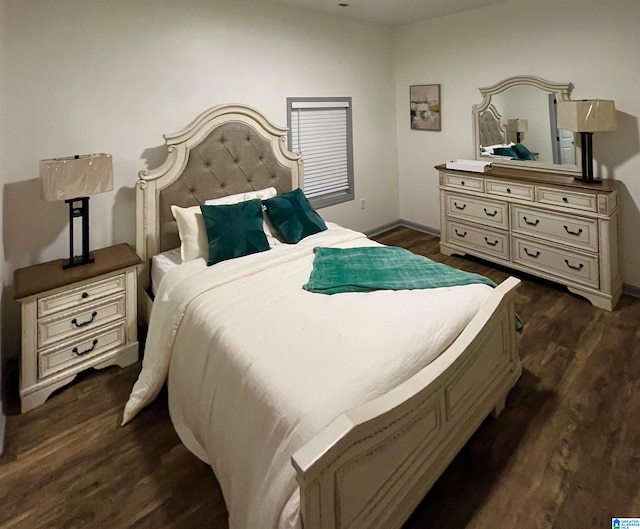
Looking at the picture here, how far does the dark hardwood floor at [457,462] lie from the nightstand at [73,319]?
0.45ft

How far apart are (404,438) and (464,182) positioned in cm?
311

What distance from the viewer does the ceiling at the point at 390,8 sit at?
11.4ft

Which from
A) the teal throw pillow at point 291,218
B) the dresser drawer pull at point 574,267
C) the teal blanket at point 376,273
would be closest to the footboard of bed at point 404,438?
the teal blanket at point 376,273

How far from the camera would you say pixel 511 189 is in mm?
3420

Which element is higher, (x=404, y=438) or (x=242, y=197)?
(x=242, y=197)

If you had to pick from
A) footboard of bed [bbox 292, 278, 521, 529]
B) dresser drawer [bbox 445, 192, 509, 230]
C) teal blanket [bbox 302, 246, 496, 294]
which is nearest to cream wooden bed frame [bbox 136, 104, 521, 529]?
footboard of bed [bbox 292, 278, 521, 529]

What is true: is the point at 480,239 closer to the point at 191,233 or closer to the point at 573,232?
the point at 573,232

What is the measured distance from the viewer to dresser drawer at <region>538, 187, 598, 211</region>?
2889 mm

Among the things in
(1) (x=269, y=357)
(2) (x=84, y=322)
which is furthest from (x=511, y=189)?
(2) (x=84, y=322)

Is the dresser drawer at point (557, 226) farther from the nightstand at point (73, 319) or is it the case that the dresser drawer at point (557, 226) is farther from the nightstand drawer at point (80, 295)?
the nightstand drawer at point (80, 295)

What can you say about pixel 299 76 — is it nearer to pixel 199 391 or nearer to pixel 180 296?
pixel 180 296

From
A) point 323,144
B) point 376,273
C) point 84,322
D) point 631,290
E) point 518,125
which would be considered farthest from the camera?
point 323,144

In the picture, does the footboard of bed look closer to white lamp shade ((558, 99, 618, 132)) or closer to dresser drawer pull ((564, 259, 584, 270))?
dresser drawer pull ((564, 259, 584, 270))

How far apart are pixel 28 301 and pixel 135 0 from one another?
211 cm
